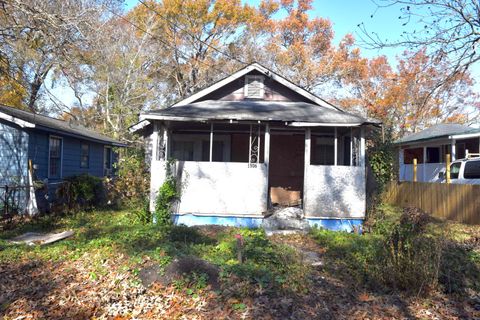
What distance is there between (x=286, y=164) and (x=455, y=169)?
6907 mm

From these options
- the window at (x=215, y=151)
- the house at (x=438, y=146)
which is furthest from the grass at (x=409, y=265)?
the house at (x=438, y=146)

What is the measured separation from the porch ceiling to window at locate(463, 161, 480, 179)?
19.5 ft

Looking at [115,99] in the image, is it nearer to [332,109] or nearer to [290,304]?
[332,109]

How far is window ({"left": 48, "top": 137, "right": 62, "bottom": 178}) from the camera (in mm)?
14609

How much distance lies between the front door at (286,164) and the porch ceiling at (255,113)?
4.64 feet

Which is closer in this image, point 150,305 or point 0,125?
point 150,305

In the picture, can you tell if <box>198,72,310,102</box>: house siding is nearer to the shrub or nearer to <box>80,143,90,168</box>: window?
the shrub

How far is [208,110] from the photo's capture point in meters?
11.7

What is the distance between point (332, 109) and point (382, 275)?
26.0 ft

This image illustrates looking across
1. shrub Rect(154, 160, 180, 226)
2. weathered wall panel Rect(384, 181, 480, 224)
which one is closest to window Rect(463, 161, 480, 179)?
weathered wall panel Rect(384, 181, 480, 224)

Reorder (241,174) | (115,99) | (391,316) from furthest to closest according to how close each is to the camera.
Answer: (115,99)
(241,174)
(391,316)

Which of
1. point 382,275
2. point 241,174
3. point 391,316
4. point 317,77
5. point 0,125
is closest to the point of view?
point 391,316

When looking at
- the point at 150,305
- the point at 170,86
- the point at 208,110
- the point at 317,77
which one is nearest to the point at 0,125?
the point at 208,110

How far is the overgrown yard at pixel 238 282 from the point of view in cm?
501
